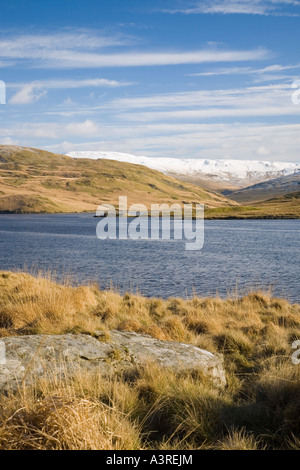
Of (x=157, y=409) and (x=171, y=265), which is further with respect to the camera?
(x=171, y=265)

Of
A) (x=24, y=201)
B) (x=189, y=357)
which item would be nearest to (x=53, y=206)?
(x=24, y=201)

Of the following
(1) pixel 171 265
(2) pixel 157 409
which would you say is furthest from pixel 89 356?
(1) pixel 171 265

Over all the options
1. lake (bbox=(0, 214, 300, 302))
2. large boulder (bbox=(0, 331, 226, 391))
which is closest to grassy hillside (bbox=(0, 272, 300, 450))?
large boulder (bbox=(0, 331, 226, 391))

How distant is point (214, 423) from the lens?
485cm

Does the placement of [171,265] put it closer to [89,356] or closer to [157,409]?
[89,356]

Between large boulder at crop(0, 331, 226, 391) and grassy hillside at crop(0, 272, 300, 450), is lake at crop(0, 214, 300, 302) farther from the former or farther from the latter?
grassy hillside at crop(0, 272, 300, 450)

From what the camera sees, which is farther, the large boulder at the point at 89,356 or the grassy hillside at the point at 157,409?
the large boulder at the point at 89,356

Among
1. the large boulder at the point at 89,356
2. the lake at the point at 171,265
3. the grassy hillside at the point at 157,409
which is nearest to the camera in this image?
the grassy hillside at the point at 157,409

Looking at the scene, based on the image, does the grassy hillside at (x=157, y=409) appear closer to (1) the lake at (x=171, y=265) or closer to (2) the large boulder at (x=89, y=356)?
(2) the large boulder at (x=89, y=356)

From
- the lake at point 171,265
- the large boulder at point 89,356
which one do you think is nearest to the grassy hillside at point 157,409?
the large boulder at point 89,356

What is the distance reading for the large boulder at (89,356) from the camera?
19.4 ft

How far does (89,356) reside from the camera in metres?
6.61

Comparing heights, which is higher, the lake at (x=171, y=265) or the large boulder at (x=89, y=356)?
the large boulder at (x=89, y=356)
